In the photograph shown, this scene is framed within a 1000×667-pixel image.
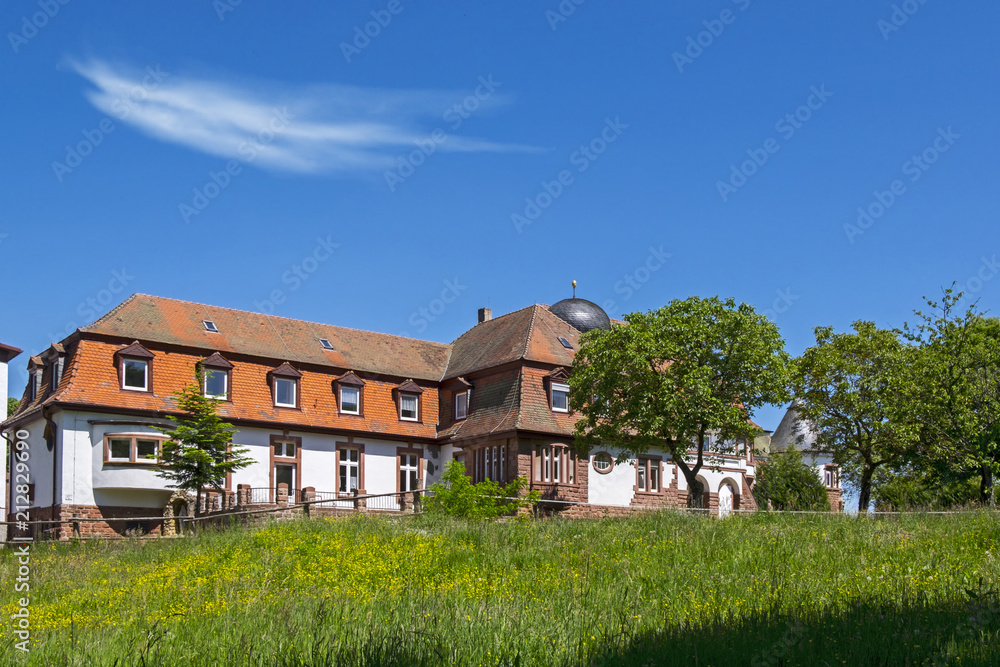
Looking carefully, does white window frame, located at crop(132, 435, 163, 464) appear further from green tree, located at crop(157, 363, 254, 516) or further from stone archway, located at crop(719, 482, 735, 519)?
stone archway, located at crop(719, 482, 735, 519)

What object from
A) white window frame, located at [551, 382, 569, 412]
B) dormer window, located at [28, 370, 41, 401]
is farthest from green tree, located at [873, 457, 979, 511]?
dormer window, located at [28, 370, 41, 401]

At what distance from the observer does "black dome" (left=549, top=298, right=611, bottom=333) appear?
53.3 metres

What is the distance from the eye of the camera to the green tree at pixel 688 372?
3544cm

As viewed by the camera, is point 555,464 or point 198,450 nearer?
point 198,450

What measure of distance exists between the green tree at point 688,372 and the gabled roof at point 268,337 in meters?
12.3

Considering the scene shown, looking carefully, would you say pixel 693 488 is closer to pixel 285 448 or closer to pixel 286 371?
pixel 285 448

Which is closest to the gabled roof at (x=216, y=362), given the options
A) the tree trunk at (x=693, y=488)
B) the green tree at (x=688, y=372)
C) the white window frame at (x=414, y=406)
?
the white window frame at (x=414, y=406)

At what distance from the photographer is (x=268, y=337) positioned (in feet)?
144

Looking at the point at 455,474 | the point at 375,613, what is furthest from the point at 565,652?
the point at 455,474

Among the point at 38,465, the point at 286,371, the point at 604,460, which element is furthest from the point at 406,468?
the point at 38,465

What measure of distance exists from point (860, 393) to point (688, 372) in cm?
754

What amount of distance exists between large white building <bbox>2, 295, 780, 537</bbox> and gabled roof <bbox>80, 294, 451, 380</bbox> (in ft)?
0.27

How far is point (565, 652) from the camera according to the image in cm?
938

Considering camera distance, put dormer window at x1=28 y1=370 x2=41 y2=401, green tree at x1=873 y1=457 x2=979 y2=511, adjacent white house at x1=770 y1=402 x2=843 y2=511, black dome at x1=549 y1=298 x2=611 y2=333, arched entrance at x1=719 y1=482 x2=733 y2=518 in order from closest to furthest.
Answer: green tree at x1=873 y1=457 x2=979 y2=511 → dormer window at x1=28 y1=370 x2=41 y2=401 → arched entrance at x1=719 y1=482 x2=733 y2=518 → black dome at x1=549 y1=298 x2=611 y2=333 → adjacent white house at x1=770 y1=402 x2=843 y2=511
